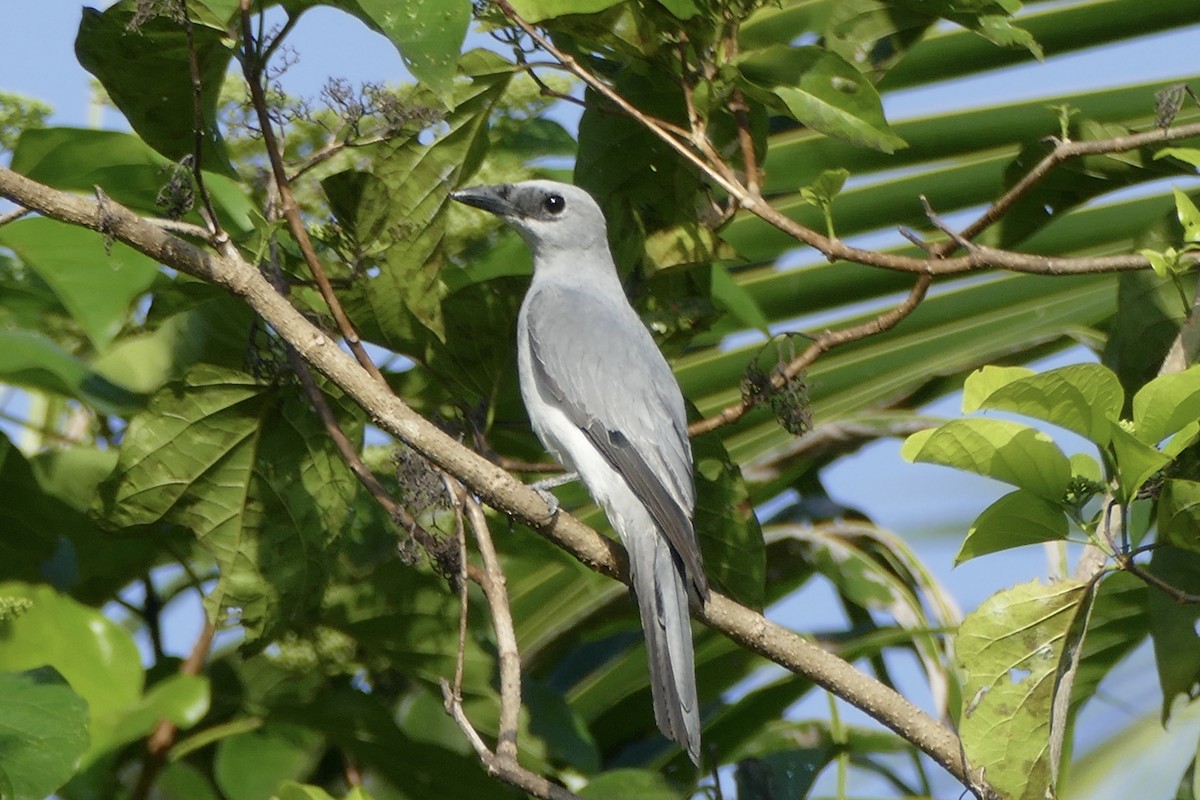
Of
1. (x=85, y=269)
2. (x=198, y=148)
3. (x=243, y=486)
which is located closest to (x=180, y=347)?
(x=243, y=486)

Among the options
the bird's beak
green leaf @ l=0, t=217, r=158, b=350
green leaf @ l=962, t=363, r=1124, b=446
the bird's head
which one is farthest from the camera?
the bird's head

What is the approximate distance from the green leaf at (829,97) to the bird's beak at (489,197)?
0.63 m

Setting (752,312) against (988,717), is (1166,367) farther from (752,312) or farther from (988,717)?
(752,312)

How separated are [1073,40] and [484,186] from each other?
1.40m

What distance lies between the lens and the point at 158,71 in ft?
8.00

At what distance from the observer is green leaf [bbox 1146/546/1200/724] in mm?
2352

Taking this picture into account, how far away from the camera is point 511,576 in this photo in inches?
126

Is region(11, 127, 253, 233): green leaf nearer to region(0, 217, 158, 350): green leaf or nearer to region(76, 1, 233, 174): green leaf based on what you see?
region(76, 1, 233, 174): green leaf

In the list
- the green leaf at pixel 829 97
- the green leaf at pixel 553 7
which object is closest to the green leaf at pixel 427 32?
the green leaf at pixel 553 7

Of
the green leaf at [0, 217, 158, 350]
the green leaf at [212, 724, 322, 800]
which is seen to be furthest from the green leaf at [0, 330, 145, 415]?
the green leaf at [212, 724, 322, 800]

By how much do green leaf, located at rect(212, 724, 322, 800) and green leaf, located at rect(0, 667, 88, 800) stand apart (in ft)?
1.63

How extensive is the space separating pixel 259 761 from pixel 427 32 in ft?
4.31

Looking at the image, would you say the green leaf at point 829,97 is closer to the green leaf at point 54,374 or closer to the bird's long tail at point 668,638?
the bird's long tail at point 668,638

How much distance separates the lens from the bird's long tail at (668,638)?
2.54m
